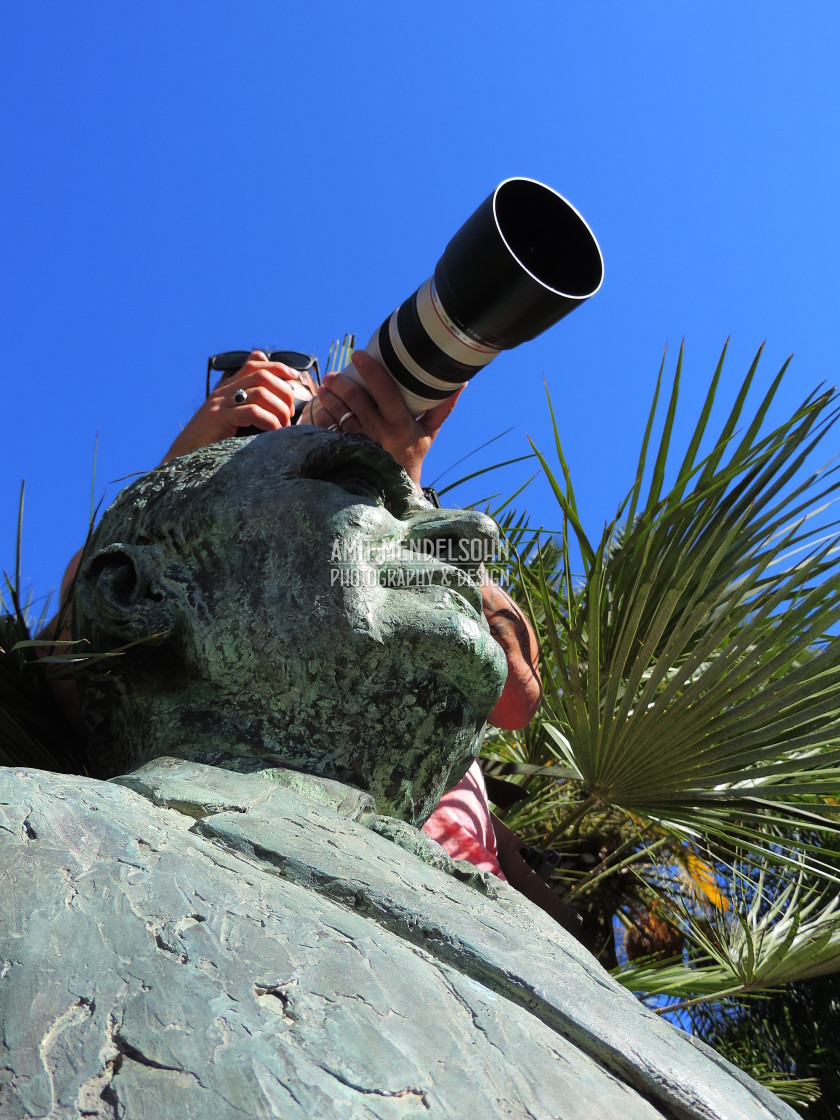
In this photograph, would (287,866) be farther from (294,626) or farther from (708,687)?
(708,687)

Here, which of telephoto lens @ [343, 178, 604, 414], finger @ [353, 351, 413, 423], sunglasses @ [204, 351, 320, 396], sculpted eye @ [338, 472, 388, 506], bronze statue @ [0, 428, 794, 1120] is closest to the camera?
bronze statue @ [0, 428, 794, 1120]

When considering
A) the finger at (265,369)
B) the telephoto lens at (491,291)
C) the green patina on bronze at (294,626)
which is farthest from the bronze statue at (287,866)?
the finger at (265,369)

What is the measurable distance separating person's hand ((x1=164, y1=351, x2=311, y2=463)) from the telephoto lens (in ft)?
0.71

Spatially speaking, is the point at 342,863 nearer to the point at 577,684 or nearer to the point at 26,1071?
the point at 26,1071

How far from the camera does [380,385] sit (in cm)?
212

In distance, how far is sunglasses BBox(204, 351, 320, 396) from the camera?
246 cm

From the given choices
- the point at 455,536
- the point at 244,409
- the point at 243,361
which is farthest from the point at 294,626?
the point at 243,361

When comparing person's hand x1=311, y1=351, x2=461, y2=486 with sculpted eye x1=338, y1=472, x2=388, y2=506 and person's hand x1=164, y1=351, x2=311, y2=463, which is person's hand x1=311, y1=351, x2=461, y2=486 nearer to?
person's hand x1=164, y1=351, x2=311, y2=463

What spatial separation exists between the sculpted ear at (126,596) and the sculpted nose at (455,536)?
1.07 feet

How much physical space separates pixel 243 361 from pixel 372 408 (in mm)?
412

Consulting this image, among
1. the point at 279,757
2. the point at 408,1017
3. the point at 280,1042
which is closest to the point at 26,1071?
the point at 280,1042

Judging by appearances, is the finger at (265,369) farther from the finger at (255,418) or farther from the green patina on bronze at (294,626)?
the green patina on bronze at (294,626)

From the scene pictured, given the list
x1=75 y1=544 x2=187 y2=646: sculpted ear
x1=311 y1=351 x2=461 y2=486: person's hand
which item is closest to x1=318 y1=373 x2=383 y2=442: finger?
x1=311 y1=351 x2=461 y2=486: person's hand

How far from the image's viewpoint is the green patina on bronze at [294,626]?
1599mm
